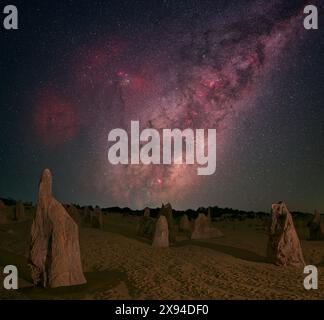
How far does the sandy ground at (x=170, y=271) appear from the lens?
11.0m

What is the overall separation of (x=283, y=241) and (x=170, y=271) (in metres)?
5.02

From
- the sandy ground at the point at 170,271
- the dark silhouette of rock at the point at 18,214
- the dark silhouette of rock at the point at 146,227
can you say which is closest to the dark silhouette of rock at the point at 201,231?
the sandy ground at the point at 170,271

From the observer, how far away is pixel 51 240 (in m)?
11.2

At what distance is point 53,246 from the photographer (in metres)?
11.1

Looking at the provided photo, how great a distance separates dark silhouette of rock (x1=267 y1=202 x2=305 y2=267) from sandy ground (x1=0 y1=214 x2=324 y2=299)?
52cm

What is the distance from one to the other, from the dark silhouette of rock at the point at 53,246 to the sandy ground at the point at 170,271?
0.40 metres

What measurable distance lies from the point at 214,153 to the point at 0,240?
11.7 meters

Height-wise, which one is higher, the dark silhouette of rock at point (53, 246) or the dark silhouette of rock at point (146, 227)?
the dark silhouette of rock at point (53, 246)

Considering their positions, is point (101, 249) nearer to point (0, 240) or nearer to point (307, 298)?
point (0, 240)

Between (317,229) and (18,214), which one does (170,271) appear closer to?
(317,229)

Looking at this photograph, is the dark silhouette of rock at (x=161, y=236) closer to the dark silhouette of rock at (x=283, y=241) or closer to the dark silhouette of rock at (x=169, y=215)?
the dark silhouette of rock at (x=169, y=215)

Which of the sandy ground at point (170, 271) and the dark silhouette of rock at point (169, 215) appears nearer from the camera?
the sandy ground at point (170, 271)

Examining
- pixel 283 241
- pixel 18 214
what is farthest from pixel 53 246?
pixel 18 214

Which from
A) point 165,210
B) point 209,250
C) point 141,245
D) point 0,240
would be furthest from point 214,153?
point 0,240
